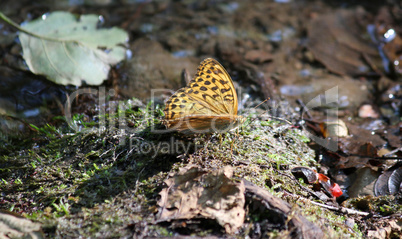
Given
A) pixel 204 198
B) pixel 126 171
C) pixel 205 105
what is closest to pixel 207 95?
pixel 205 105

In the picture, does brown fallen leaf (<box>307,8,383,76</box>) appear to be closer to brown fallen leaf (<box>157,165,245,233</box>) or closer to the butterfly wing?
the butterfly wing

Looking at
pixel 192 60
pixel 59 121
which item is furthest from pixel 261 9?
pixel 59 121

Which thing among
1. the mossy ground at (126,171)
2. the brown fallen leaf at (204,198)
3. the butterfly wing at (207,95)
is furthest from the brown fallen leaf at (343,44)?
the brown fallen leaf at (204,198)

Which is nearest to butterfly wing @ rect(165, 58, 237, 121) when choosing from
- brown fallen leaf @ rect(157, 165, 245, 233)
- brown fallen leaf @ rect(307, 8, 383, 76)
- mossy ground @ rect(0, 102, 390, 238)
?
mossy ground @ rect(0, 102, 390, 238)

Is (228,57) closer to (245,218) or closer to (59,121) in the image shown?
(59,121)

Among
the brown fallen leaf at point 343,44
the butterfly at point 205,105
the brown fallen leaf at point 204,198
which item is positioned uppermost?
the brown fallen leaf at point 343,44

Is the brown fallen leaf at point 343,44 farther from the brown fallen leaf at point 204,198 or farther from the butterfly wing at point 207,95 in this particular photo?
the brown fallen leaf at point 204,198

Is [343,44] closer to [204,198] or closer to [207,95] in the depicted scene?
[207,95]
